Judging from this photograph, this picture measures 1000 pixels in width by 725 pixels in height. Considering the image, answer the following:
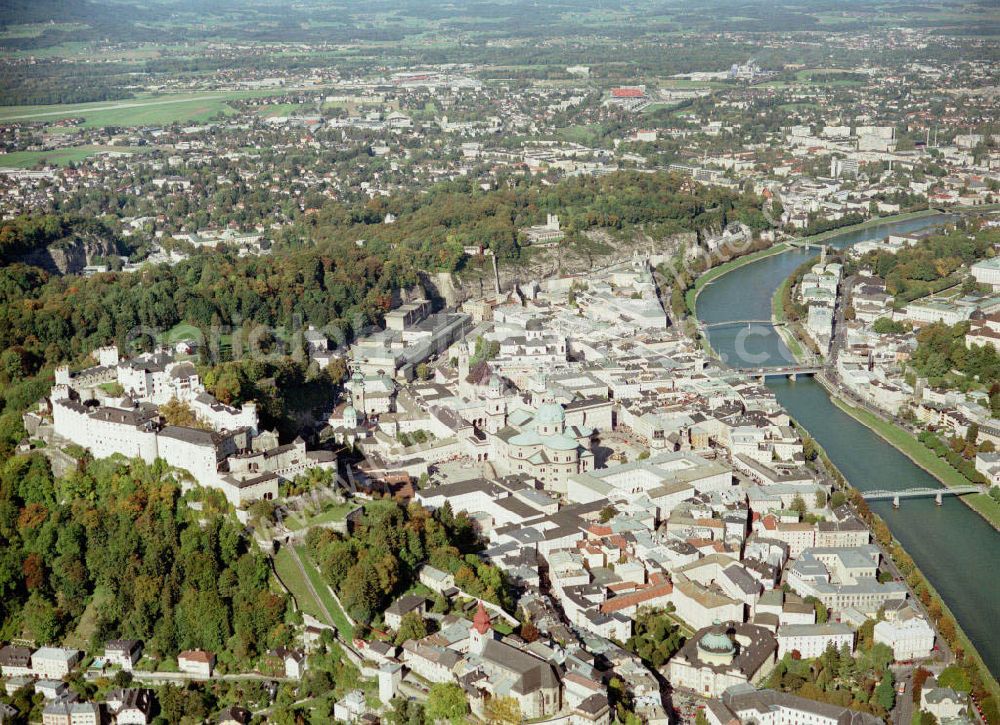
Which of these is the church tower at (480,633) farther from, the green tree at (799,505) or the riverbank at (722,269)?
the riverbank at (722,269)

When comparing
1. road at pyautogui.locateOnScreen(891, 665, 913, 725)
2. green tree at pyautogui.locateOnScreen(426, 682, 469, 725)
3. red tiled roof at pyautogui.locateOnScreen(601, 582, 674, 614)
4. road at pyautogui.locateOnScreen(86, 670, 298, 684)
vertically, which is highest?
green tree at pyautogui.locateOnScreen(426, 682, 469, 725)

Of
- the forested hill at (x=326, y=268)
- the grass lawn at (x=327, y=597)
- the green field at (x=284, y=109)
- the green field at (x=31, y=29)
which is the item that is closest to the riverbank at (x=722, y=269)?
the forested hill at (x=326, y=268)

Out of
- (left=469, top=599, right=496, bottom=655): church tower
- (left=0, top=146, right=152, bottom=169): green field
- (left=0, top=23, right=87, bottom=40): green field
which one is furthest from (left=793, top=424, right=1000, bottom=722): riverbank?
(left=0, top=23, right=87, bottom=40): green field

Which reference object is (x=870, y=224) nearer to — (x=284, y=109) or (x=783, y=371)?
(x=783, y=371)

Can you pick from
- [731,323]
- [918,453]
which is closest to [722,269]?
[731,323]

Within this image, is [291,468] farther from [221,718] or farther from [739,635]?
[739,635]

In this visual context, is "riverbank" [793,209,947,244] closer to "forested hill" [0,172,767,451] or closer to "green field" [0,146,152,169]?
"forested hill" [0,172,767,451]

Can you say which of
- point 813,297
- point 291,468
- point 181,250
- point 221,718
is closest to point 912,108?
point 813,297

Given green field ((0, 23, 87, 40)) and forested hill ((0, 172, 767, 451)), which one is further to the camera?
green field ((0, 23, 87, 40))
